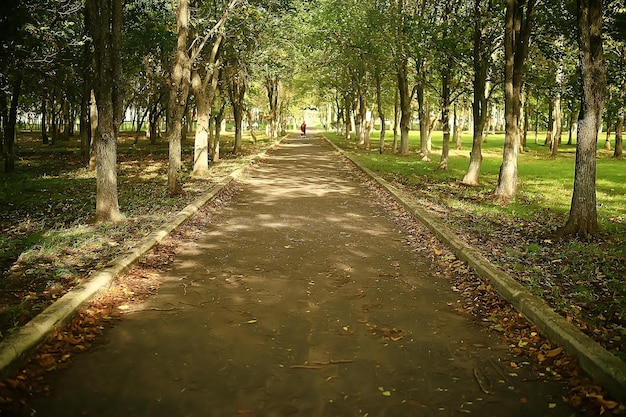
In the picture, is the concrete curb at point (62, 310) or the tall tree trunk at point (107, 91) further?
the tall tree trunk at point (107, 91)

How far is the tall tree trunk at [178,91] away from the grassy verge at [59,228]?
574 millimetres

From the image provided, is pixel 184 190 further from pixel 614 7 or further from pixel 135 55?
pixel 135 55

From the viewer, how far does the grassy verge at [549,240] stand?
217 inches

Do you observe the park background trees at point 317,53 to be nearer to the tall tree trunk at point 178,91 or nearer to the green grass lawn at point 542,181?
the tall tree trunk at point 178,91

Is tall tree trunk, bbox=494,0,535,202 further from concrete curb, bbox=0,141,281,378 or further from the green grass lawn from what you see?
concrete curb, bbox=0,141,281,378

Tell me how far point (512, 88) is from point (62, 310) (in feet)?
38.1

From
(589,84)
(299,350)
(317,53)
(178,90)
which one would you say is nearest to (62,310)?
(299,350)

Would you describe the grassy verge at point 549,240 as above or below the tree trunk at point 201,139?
below

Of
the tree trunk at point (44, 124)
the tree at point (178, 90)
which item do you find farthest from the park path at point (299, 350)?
the tree trunk at point (44, 124)

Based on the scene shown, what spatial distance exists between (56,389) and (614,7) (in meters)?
14.9

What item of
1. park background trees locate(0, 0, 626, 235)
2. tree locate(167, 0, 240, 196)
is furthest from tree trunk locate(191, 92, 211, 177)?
tree locate(167, 0, 240, 196)

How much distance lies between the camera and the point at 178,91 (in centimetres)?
1330

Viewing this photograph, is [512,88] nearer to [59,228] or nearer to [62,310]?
[59,228]

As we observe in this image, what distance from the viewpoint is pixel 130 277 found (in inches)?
259
